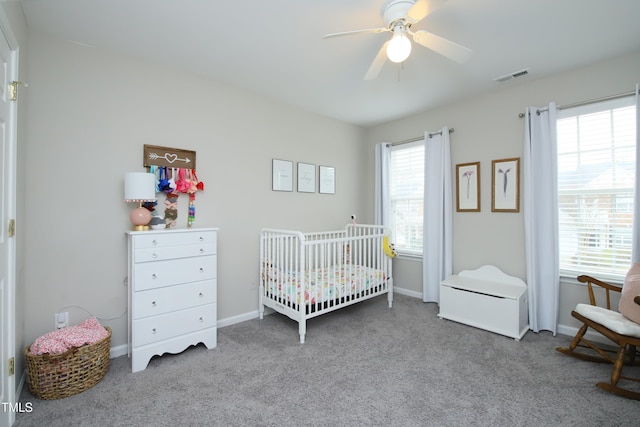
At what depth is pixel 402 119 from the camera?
378 cm

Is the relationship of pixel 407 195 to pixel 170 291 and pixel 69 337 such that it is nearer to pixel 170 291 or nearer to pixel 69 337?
pixel 170 291

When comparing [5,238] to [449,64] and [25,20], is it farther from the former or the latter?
[449,64]

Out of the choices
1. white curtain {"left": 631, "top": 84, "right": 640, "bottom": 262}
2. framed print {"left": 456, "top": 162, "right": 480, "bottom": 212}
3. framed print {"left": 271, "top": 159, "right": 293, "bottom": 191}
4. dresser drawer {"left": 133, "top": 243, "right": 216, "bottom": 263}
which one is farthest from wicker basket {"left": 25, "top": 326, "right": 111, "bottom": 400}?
white curtain {"left": 631, "top": 84, "right": 640, "bottom": 262}

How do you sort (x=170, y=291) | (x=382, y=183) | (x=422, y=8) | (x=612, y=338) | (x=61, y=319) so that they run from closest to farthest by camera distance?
1. (x=422, y=8)
2. (x=612, y=338)
3. (x=61, y=319)
4. (x=170, y=291)
5. (x=382, y=183)

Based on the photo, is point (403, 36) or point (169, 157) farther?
point (169, 157)

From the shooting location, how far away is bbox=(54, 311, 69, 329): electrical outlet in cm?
196

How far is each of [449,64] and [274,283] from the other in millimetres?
2519

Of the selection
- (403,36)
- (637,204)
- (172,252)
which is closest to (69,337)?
(172,252)

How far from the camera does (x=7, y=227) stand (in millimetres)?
1429

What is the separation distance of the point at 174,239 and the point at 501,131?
10.7 ft

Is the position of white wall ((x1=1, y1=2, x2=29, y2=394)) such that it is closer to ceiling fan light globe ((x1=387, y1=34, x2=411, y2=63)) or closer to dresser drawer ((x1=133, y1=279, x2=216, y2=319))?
dresser drawer ((x1=133, y1=279, x2=216, y2=319))

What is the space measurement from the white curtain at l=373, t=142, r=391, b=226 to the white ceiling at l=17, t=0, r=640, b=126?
1.15 metres

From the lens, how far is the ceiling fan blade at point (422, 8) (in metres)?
1.34

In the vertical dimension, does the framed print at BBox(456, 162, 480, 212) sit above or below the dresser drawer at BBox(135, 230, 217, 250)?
above
